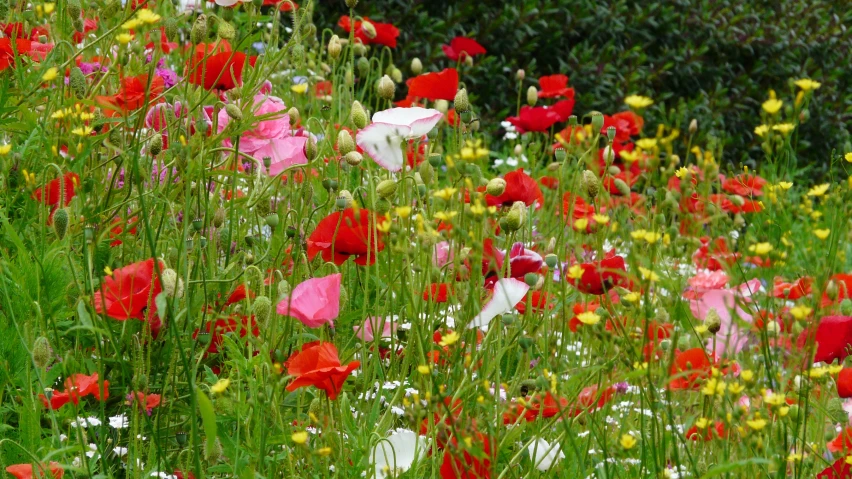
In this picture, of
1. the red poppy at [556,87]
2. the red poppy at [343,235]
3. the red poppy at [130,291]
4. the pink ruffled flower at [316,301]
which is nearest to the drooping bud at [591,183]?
the red poppy at [343,235]

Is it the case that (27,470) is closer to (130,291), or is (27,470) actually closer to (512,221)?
(130,291)

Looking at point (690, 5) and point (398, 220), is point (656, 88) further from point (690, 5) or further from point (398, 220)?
point (398, 220)

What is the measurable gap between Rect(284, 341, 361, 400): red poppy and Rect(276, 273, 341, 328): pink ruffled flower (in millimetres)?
106

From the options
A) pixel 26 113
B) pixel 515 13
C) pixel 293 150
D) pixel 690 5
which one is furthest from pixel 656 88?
pixel 26 113

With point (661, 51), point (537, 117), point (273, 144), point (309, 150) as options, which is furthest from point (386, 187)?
point (661, 51)

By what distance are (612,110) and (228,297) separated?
377 cm

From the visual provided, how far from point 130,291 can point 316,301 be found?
24cm

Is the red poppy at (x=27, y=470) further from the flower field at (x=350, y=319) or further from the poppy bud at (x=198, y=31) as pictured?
the poppy bud at (x=198, y=31)

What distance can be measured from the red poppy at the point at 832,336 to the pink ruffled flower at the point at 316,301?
630 millimetres

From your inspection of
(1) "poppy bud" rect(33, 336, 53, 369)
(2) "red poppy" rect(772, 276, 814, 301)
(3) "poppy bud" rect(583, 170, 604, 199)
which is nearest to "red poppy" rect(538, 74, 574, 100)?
(2) "red poppy" rect(772, 276, 814, 301)

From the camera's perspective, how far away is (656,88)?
5.66 metres

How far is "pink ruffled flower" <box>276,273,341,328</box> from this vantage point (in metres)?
1.40

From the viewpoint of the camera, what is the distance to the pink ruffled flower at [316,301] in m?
1.40

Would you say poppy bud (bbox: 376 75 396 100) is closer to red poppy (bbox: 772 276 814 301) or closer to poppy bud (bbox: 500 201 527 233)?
poppy bud (bbox: 500 201 527 233)
